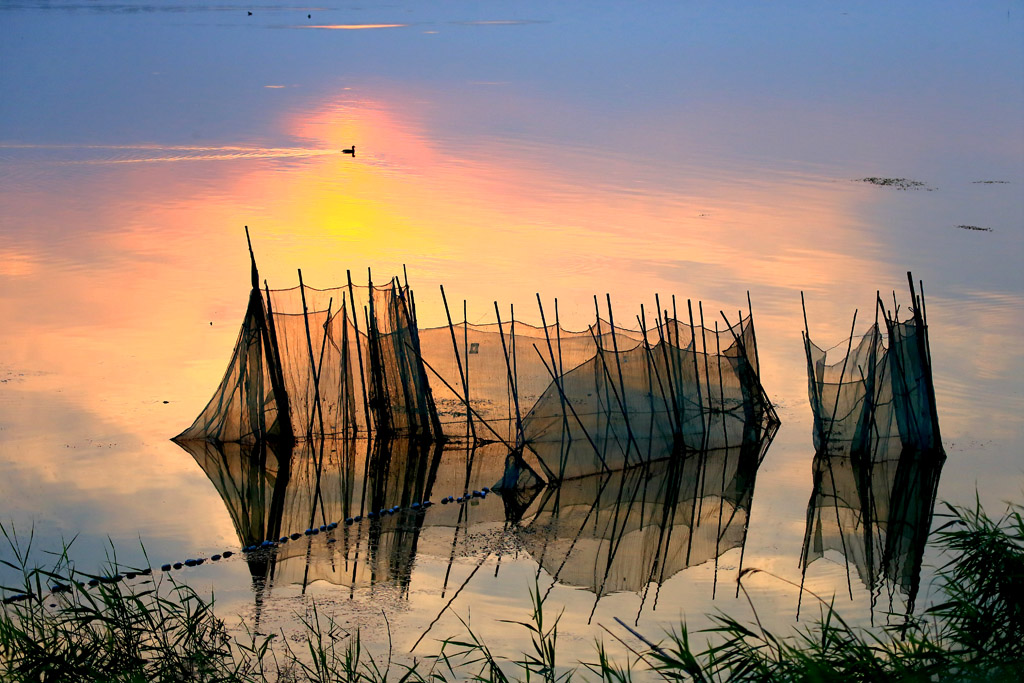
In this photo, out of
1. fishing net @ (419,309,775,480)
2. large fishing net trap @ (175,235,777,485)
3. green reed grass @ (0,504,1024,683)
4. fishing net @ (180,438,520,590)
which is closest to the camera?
green reed grass @ (0,504,1024,683)

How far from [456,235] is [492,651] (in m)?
12.0

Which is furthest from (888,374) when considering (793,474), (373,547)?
(373,547)

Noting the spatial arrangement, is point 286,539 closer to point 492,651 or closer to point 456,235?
point 492,651

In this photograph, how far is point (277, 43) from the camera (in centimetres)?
3775

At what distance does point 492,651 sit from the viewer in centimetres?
883

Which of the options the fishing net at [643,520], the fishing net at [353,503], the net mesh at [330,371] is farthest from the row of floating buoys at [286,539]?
the net mesh at [330,371]

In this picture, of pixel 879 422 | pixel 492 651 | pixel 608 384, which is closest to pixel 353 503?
pixel 608 384

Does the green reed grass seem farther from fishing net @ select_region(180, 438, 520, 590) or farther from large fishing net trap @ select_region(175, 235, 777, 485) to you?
large fishing net trap @ select_region(175, 235, 777, 485)

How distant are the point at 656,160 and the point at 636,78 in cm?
835

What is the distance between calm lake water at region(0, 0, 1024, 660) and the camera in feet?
35.1

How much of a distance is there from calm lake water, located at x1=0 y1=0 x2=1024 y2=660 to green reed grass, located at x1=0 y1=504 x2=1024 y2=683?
0.44 metres

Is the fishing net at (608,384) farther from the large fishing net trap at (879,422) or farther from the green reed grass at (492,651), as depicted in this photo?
the green reed grass at (492,651)

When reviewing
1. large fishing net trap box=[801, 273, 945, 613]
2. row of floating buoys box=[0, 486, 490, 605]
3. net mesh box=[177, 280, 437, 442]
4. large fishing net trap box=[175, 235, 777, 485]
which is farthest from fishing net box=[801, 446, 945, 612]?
net mesh box=[177, 280, 437, 442]

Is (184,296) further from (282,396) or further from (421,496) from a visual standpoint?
(421,496)
